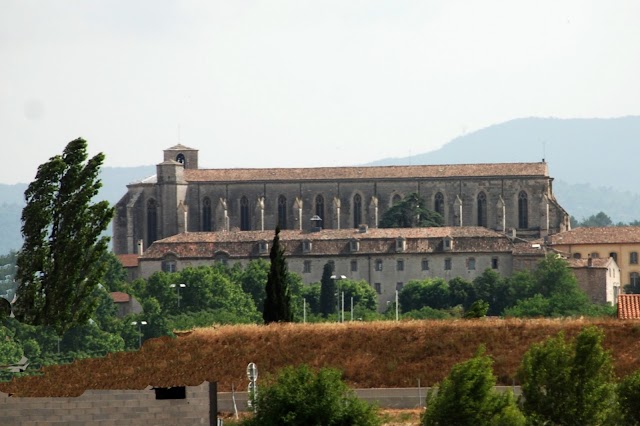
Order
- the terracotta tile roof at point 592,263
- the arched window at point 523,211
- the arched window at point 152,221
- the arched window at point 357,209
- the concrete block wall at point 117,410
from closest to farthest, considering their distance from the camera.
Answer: the concrete block wall at point 117,410 < the terracotta tile roof at point 592,263 < the arched window at point 523,211 < the arched window at point 357,209 < the arched window at point 152,221

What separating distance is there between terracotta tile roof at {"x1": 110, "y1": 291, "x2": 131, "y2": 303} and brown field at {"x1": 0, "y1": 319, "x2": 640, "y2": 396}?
254 ft

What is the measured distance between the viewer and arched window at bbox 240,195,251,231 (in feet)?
543

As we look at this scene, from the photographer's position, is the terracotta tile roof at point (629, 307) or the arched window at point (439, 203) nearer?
the terracotta tile roof at point (629, 307)

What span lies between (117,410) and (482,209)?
11434 cm

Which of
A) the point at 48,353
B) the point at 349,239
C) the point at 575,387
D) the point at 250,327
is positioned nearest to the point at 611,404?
the point at 575,387

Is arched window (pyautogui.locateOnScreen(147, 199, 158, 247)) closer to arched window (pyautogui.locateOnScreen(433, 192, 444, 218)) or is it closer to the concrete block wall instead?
arched window (pyautogui.locateOnScreen(433, 192, 444, 218))

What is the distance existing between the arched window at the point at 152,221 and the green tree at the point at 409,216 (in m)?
16.7

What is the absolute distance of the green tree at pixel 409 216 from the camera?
158500mm

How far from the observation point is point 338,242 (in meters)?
152

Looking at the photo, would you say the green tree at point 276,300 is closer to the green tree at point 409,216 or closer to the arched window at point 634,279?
the arched window at point 634,279

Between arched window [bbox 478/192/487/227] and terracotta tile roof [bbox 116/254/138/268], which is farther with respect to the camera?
arched window [bbox 478/192/487/227]

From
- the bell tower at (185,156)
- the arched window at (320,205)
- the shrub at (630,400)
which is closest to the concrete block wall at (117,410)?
the shrub at (630,400)

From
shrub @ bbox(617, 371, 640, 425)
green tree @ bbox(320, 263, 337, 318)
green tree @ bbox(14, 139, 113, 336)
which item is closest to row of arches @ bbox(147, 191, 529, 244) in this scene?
green tree @ bbox(320, 263, 337, 318)

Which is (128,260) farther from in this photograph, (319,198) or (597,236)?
(597,236)
